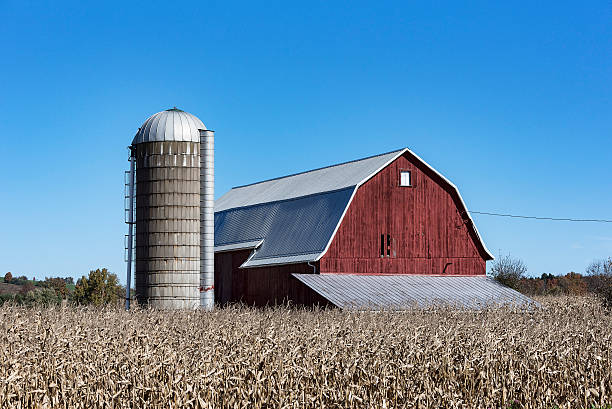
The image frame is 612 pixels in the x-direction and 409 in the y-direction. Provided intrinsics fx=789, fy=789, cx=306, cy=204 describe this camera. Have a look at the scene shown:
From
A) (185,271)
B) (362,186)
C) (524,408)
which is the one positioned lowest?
(524,408)

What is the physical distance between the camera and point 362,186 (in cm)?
3475

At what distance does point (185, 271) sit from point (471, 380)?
17669 millimetres

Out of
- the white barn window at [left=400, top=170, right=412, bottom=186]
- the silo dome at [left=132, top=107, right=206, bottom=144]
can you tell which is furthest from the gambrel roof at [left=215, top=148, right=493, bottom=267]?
the silo dome at [left=132, top=107, right=206, bottom=144]

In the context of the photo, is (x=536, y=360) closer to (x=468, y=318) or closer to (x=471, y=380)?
(x=471, y=380)

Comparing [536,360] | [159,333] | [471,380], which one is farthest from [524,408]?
[159,333]

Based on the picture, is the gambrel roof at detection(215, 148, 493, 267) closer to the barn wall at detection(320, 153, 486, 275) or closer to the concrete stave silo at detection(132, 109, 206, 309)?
the barn wall at detection(320, 153, 486, 275)

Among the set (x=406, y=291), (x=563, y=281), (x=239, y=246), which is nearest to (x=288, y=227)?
(x=239, y=246)

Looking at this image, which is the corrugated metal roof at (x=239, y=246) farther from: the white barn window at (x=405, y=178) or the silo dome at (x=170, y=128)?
the silo dome at (x=170, y=128)

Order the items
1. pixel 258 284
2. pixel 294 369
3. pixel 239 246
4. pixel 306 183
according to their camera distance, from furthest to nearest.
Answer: pixel 306 183 → pixel 239 246 → pixel 258 284 → pixel 294 369

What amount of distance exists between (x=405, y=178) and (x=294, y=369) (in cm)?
2436

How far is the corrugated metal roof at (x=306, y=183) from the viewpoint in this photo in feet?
118

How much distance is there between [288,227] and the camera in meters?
37.0

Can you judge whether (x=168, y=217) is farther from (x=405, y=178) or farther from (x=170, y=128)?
(x=405, y=178)

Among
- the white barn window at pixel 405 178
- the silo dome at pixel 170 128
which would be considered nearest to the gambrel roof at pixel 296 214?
the white barn window at pixel 405 178
